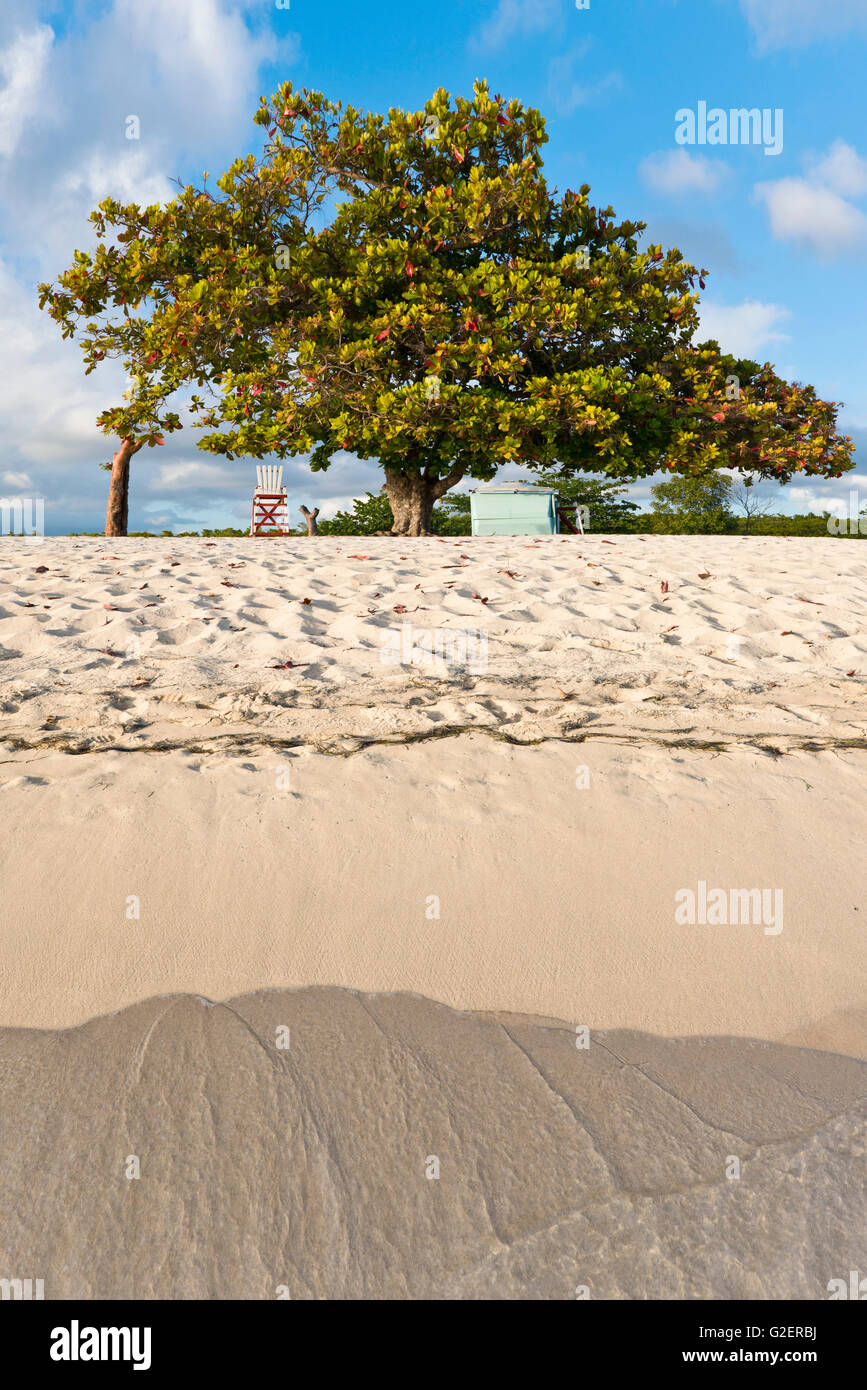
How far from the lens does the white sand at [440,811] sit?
2350mm

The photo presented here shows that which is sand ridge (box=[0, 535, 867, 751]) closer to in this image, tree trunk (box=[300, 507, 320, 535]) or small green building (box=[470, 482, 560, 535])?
small green building (box=[470, 482, 560, 535])

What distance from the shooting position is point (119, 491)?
A: 17984 millimetres

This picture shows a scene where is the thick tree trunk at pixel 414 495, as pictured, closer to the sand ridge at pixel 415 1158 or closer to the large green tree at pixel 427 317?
the large green tree at pixel 427 317

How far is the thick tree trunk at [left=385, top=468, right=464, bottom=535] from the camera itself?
17.2 metres

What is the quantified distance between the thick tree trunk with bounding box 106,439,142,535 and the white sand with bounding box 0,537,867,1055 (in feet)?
44.2

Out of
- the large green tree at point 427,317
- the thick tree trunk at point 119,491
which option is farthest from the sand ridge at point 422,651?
the thick tree trunk at point 119,491

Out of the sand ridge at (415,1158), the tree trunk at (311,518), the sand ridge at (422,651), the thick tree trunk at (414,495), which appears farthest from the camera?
the tree trunk at (311,518)

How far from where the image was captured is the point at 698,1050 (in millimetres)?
2092

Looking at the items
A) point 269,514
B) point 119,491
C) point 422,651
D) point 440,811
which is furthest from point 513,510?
point 440,811

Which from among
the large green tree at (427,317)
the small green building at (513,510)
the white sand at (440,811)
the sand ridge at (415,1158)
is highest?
the large green tree at (427,317)

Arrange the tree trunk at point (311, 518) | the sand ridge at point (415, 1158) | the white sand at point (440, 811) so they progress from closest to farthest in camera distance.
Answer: the sand ridge at point (415, 1158)
the white sand at point (440, 811)
the tree trunk at point (311, 518)

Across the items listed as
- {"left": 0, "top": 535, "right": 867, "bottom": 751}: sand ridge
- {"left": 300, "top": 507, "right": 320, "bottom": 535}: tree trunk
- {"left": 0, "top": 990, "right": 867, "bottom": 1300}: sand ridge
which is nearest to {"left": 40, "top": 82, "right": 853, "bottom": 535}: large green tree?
{"left": 300, "top": 507, "right": 320, "bottom": 535}: tree trunk

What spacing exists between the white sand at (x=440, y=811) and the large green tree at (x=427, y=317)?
1005 centimetres
